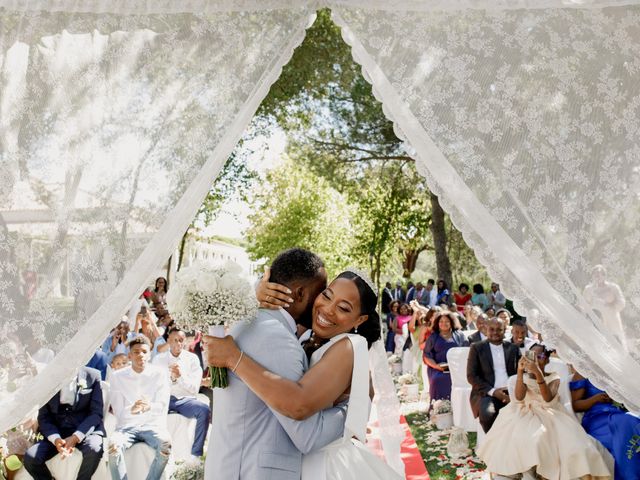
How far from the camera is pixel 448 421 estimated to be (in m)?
8.08

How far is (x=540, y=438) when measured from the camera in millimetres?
5074

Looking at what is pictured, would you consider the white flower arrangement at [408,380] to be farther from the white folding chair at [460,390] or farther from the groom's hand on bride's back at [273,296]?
the groom's hand on bride's back at [273,296]

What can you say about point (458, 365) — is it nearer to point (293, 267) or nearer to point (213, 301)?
point (293, 267)

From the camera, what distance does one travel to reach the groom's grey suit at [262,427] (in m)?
2.22

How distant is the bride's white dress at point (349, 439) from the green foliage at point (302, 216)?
68.4 ft

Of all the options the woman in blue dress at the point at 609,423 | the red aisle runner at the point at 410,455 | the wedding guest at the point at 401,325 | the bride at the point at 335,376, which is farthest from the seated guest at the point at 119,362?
the wedding guest at the point at 401,325

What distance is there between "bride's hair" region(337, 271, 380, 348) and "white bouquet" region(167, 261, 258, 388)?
0.43m

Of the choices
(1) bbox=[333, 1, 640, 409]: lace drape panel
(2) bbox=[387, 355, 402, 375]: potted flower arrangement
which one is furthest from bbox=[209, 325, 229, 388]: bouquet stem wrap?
(2) bbox=[387, 355, 402, 375]: potted flower arrangement

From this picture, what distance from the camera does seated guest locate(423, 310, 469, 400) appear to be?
27.4 feet

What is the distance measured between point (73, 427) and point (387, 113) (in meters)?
3.80

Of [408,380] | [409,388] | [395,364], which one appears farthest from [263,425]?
[395,364]

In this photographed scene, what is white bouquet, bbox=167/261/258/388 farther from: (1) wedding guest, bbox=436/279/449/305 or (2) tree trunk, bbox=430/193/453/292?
(2) tree trunk, bbox=430/193/453/292

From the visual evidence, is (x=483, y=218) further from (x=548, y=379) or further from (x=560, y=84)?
(x=548, y=379)

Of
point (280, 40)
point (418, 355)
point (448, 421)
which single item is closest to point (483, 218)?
point (280, 40)
